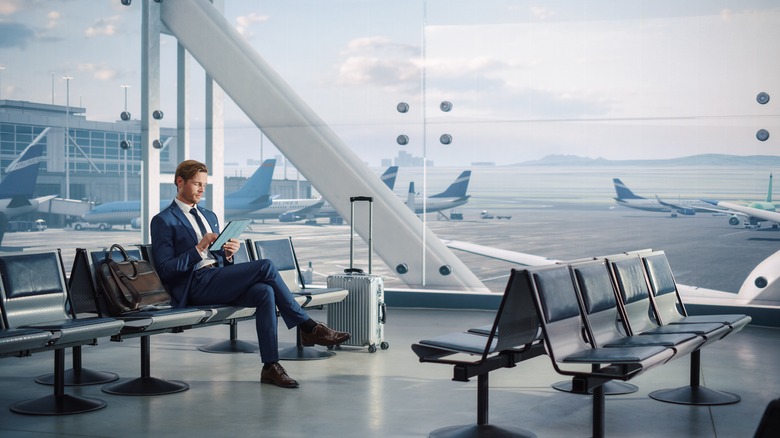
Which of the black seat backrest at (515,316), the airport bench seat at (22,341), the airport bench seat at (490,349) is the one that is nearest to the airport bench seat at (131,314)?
the airport bench seat at (22,341)

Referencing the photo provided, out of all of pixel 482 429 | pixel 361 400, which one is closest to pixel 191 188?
pixel 361 400

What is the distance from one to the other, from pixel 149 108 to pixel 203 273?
497 centimetres

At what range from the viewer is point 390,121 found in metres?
9.96

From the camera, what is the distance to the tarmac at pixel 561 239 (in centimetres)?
909

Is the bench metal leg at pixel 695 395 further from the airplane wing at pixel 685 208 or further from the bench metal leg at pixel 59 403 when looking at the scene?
the airplane wing at pixel 685 208

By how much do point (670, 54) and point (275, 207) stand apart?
453 centimetres

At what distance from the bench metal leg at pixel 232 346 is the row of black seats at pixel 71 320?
3.33 feet

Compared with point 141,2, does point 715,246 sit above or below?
below

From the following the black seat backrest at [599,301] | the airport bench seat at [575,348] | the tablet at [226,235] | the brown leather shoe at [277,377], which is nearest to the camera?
A: the airport bench seat at [575,348]

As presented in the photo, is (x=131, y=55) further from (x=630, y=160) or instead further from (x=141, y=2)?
(x=630, y=160)

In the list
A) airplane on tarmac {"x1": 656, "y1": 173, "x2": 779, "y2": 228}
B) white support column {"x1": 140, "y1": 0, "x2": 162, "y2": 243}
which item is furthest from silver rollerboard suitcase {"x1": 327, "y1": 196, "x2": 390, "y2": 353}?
white support column {"x1": 140, "y1": 0, "x2": 162, "y2": 243}

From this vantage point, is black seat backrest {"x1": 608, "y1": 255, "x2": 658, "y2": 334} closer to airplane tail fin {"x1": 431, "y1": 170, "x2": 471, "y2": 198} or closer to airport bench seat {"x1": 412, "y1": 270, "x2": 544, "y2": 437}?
airport bench seat {"x1": 412, "y1": 270, "x2": 544, "y2": 437}

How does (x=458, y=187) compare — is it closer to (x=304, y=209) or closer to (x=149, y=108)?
(x=304, y=209)

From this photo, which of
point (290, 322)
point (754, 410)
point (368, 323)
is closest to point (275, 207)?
point (368, 323)
